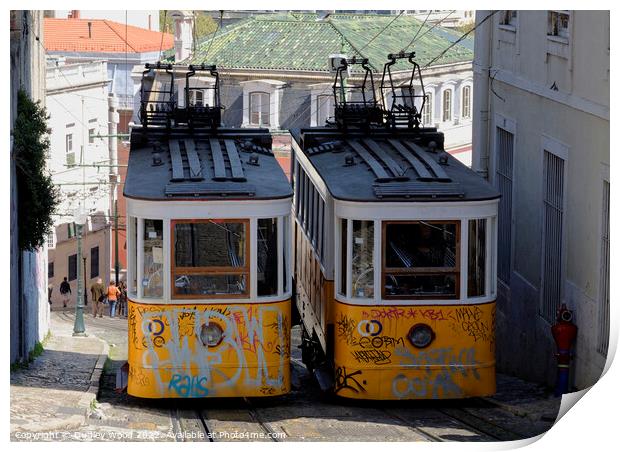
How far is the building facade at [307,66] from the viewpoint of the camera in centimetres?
2917

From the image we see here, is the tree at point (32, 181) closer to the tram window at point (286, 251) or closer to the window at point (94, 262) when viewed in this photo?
the tram window at point (286, 251)

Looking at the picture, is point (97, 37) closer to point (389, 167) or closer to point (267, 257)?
point (389, 167)

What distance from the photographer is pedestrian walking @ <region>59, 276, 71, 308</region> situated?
87.1ft

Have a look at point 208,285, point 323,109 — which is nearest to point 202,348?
point 208,285

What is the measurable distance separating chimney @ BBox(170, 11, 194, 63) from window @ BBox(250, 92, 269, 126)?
90.3 inches

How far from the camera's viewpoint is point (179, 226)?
14539mm

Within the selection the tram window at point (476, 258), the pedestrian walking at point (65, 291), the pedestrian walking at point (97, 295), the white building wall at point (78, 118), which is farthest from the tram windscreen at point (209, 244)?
the pedestrian walking at point (65, 291)

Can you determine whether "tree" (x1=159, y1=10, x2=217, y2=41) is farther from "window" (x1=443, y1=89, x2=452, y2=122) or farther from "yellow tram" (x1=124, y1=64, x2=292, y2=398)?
"yellow tram" (x1=124, y1=64, x2=292, y2=398)

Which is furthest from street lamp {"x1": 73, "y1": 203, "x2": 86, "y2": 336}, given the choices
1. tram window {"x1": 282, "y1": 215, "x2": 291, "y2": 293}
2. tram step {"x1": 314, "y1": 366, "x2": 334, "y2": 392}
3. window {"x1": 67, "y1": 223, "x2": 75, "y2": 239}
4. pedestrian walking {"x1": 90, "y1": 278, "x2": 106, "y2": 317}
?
tram window {"x1": 282, "y1": 215, "x2": 291, "y2": 293}

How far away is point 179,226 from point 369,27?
20.3 m

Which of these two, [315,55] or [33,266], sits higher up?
[315,55]

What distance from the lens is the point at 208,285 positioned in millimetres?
14688

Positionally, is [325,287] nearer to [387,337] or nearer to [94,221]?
[387,337]

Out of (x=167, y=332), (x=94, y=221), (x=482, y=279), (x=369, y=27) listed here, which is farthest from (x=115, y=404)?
(x=369, y=27)
